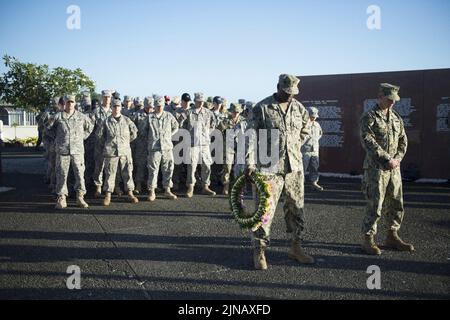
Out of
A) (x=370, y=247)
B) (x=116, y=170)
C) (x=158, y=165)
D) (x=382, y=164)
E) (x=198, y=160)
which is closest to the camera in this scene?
(x=382, y=164)

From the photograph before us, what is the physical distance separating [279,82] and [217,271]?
2447 millimetres

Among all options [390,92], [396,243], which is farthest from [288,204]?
[390,92]

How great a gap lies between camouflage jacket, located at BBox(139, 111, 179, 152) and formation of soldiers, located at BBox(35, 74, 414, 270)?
23 millimetres

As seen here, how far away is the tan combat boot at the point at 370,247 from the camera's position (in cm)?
536

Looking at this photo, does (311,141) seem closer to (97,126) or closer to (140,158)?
(140,158)

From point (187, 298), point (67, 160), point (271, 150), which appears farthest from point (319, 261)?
point (67, 160)

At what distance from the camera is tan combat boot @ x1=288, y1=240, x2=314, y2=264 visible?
5.01 metres

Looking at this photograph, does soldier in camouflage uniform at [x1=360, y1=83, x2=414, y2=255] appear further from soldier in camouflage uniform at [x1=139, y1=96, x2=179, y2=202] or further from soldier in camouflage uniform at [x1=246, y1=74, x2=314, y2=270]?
soldier in camouflage uniform at [x1=139, y1=96, x2=179, y2=202]

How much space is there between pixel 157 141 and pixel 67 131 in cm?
192

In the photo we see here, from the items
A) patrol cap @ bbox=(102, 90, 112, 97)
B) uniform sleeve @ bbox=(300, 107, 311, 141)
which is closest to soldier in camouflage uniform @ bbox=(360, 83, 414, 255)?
uniform sleeve @ bbox=(300, 107, 311, 141)

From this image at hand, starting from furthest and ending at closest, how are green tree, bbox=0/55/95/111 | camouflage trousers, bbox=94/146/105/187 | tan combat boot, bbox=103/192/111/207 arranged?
green tree, bbox=0/55/95/111 < camouflage trousers, bbox=94/146/105/187 < tan combat boot, bbox=103/192/111/207

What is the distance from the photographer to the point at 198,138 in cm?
953

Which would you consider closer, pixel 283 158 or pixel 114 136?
pixel 283 158
